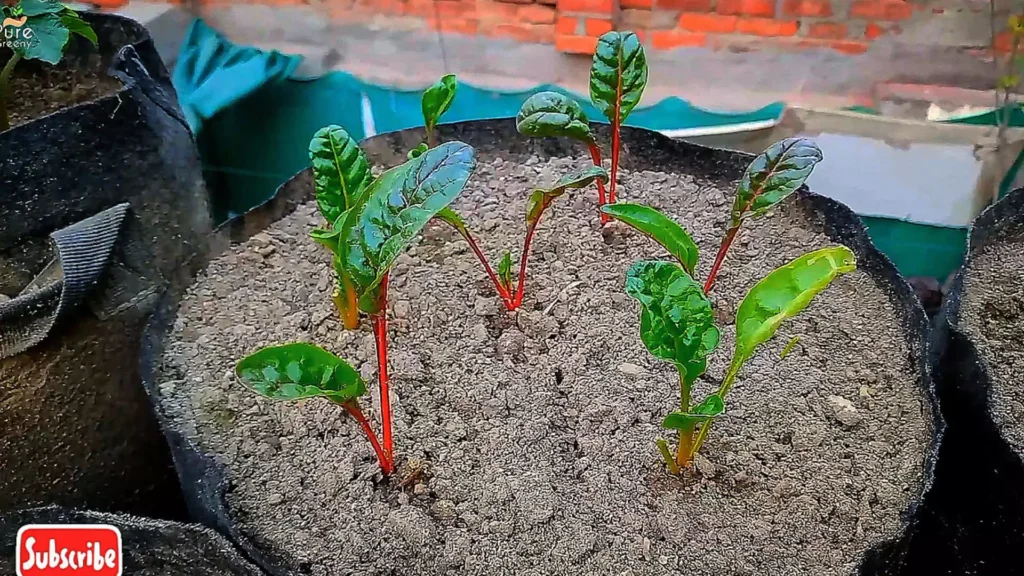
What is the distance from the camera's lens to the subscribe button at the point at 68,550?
0.63 m

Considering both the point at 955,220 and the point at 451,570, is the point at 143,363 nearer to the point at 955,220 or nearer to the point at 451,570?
the point at 451,570

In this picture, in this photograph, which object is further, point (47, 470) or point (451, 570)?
point (47, 470)

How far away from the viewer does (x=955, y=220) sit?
4.25 ft

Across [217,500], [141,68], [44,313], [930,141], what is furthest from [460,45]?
[217,500]

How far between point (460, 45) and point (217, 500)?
0.96m

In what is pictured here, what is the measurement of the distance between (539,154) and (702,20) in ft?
1.58

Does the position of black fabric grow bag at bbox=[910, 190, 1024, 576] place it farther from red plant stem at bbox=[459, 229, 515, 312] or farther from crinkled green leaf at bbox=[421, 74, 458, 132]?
crinkled green leaf at bbox=[421, 74, 458, 132]

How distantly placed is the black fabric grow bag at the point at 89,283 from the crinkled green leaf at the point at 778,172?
0.53 m

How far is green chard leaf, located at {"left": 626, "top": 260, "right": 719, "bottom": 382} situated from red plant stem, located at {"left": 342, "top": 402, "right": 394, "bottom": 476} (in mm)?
210

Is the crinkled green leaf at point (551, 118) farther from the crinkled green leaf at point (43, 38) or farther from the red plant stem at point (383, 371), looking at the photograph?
the crinkled green leaf at point (43, 38)

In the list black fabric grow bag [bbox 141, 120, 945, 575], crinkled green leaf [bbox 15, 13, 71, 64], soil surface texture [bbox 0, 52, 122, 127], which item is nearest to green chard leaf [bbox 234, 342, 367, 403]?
black fabric grow bag [bbox 141, 120, 945, 575]

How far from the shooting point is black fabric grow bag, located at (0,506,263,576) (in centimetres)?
60

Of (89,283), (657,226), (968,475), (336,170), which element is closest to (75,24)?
(89,283)

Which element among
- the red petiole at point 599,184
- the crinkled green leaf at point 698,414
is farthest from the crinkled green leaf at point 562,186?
the crinkled green leaf at point 698,414
